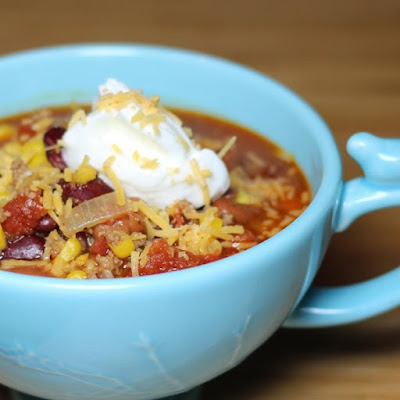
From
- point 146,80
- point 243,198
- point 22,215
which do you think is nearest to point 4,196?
point 22,215

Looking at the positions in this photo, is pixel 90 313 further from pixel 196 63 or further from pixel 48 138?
pixel 196 63

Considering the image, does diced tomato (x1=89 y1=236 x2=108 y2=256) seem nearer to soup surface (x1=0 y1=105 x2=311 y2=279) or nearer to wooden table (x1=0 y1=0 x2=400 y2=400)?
soup surface (x1=0 y1=105 x2=311 y2=279)

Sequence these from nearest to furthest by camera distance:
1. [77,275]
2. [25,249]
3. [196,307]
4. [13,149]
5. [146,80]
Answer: [196,307] < [77,275] < [25,249] < [13,149] < [146,80]

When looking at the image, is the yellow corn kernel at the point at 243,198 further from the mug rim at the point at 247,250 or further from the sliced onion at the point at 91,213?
the sliced onion at the point at 91,213

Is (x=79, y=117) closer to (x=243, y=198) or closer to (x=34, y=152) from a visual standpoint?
(x=34, y=152)

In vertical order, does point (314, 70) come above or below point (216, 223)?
below

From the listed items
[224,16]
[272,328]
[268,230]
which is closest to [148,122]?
→ [268,230]

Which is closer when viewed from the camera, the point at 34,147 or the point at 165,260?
the point at 165,260
